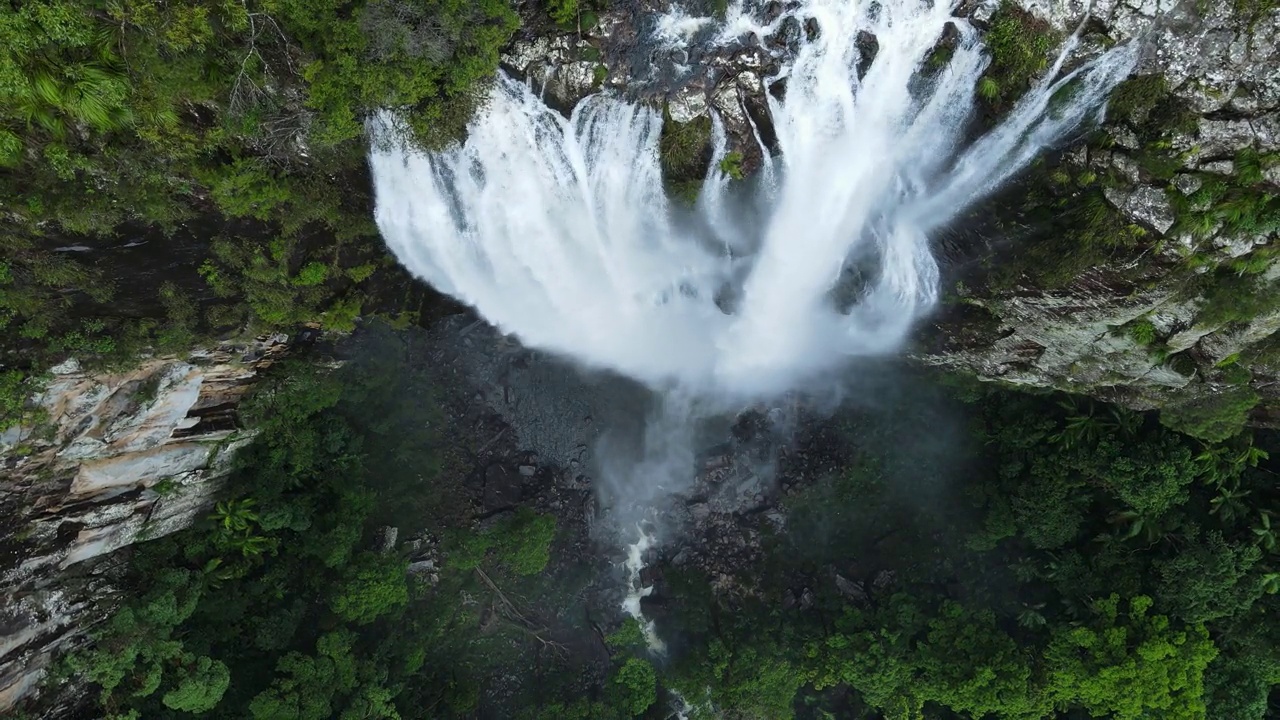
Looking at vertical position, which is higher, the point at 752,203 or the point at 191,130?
the point at 752,203

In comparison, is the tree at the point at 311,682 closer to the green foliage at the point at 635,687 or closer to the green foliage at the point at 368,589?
the green foliage at the point at 368,589

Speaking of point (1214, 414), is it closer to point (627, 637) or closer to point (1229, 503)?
point (1229, 503)

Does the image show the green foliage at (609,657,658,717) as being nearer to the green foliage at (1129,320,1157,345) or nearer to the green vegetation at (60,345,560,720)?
the green vegetation at (60,345,560,720)

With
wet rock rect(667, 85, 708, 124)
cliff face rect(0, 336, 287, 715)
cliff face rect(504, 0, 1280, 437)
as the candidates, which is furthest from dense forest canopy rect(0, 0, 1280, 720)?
cliff face rect(0, 336, 287, 715)

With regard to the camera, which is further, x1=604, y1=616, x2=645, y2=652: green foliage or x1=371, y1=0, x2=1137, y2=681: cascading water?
x1=604, y1=616, x2=645, y2=652: green foliage

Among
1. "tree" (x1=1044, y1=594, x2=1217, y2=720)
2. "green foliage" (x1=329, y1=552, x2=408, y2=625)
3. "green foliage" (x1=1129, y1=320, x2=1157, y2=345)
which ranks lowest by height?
"green foliage" (x1=329, y1=552, x2=408, y2=625)

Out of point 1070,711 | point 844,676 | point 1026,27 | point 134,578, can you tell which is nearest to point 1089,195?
point 1026,27

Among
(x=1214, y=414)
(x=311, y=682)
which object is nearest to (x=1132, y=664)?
(x=1214, y=414)
